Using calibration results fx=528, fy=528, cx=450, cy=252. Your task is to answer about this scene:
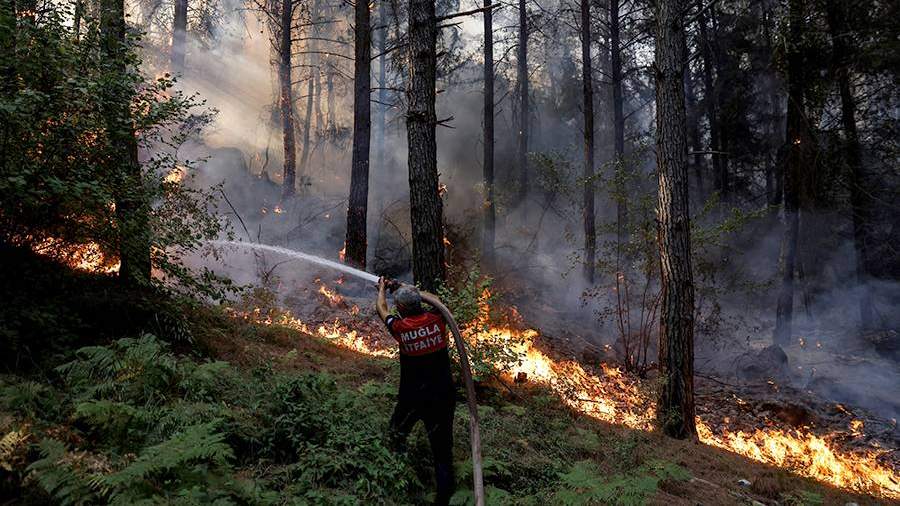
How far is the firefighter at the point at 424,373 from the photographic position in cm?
496

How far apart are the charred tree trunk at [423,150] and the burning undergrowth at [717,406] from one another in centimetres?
104

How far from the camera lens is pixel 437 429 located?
4.91m

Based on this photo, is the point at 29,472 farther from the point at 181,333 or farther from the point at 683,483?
the point at 683,483

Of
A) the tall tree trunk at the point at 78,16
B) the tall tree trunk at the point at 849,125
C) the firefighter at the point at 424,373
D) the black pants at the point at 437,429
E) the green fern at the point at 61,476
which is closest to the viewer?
the green fern at the point at 61,476

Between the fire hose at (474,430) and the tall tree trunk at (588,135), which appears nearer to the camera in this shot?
the fire hose at (474,430)

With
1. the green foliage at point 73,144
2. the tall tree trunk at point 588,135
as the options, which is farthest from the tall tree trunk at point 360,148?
the tall tree trunk at point 588,135

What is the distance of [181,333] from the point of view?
6.39 metres

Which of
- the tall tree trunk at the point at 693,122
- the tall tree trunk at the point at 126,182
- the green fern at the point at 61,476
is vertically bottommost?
the green fern at the point at 61,476

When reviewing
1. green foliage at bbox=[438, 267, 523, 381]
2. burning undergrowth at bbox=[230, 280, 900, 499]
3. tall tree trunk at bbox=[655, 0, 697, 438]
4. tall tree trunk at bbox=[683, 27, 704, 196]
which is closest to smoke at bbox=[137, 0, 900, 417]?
burning undergrowth at bbox=[230, 280, 900, 499]

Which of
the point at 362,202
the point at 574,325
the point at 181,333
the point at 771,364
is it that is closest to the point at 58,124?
the point at 181,333

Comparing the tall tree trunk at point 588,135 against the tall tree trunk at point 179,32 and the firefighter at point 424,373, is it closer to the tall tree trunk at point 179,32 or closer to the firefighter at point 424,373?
the tall tree trunk at point 179,32

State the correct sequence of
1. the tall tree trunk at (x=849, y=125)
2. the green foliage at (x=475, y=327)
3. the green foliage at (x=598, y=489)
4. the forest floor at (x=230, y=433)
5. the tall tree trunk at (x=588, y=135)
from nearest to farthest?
1. the forest floor at (x=230, y=433)
2. the green foliage at (x=598, y=489)
3. the green foliage at (x=475, y=327)
4. the tall tree trunk at (x=849, y=125)
5. the tall tree trunk at (x=588, y=135)

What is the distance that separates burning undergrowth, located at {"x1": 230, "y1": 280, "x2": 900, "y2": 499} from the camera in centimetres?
875

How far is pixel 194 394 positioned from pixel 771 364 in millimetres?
14867
